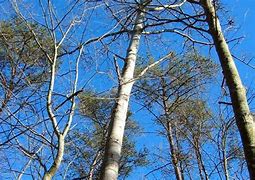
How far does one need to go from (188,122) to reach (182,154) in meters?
0.85

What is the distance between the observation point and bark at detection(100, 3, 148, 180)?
6.55ft

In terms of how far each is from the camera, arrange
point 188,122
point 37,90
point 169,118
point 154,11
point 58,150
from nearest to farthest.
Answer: point 58,150, point 37,90, point 154,11, point 188,122, point 169,118

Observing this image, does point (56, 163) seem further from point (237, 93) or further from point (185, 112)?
point (185, 112)

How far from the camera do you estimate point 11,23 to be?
682cm

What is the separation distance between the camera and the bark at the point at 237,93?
1.61 m

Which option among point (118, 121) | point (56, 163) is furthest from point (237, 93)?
point (56, 163)

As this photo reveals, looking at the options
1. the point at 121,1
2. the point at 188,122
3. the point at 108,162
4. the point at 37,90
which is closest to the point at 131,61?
the point at 121,1

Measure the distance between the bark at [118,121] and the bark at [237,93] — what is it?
1.31 feet

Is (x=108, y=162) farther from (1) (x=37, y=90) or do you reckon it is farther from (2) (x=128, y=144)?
(2) (x=128, y=144)

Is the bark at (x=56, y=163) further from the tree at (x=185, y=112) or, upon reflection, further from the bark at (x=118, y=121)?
the tree at (x=185, y=112)

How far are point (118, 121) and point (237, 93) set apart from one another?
75 centimetres

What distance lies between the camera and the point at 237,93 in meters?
1.78

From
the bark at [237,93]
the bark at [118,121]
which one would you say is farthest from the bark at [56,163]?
the bark at [237,93]

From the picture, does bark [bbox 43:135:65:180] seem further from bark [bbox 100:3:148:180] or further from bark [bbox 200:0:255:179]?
bark [bbox 200:0:255:179]
